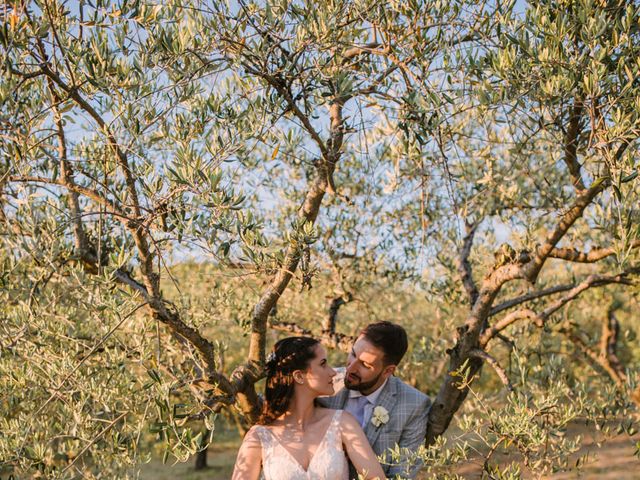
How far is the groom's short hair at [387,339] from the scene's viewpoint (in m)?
5.11

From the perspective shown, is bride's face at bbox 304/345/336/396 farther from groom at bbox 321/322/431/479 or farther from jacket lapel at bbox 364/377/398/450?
jacket lapel at bbox 364/377/398/450

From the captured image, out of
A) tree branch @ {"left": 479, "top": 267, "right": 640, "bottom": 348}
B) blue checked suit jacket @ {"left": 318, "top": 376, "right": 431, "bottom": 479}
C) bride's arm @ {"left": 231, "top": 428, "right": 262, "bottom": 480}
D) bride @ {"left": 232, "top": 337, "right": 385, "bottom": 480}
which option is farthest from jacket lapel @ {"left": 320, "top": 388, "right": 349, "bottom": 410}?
tree branch @ {"left": 479, "top": 267, "right": 640, "bottom": 348}

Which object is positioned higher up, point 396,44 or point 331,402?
point 396,44

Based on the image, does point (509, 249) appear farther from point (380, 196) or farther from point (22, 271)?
point (22, 271)

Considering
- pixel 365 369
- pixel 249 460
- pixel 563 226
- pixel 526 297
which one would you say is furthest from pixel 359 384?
pixel 563 226

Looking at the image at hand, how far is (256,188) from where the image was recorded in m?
7.65

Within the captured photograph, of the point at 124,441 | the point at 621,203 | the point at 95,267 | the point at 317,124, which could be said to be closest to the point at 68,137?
the point at 95,267

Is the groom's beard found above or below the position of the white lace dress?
above

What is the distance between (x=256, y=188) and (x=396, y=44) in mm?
3508

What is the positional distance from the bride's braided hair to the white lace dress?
0.24 metres

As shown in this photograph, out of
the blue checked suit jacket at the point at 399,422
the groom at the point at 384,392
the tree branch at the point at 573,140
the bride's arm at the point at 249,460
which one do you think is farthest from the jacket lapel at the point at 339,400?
the tree branch at the point at 573,140

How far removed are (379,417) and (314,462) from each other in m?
0.58

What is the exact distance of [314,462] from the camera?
4.81 meters

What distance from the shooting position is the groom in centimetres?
507
